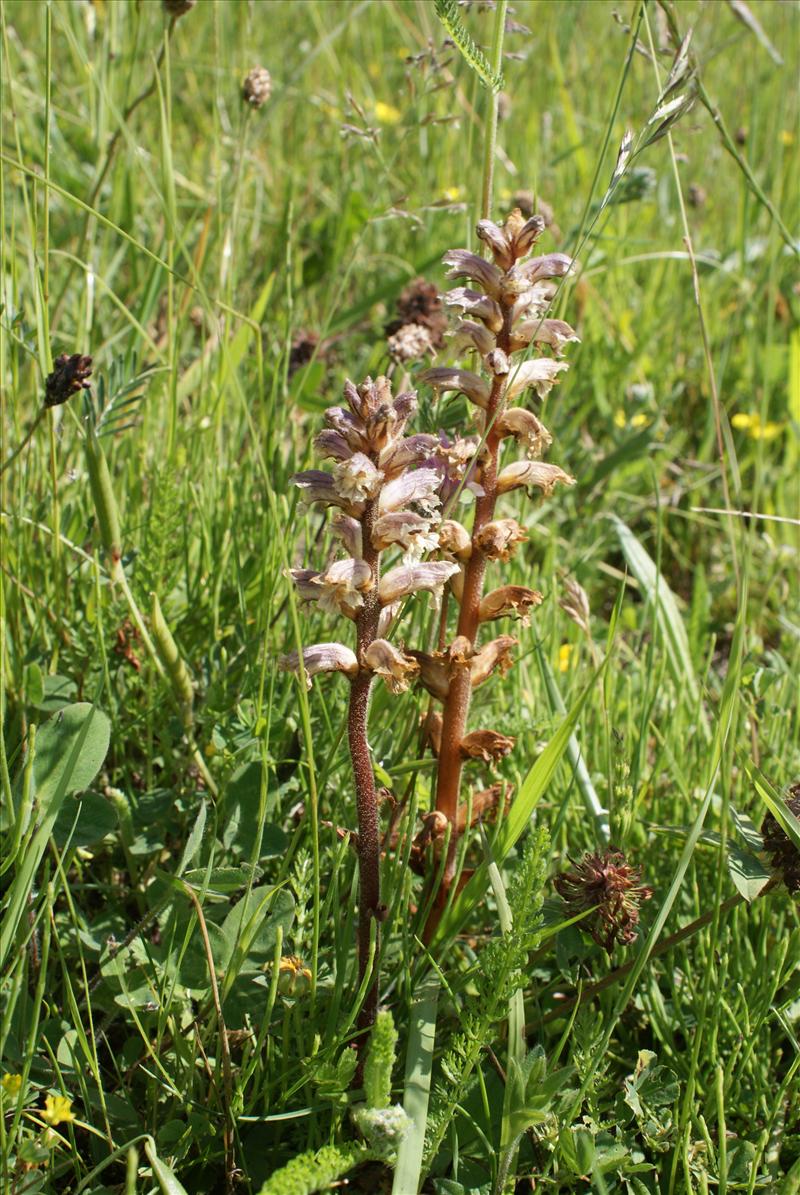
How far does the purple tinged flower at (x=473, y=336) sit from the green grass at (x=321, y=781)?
22cm

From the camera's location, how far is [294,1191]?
3.66ft

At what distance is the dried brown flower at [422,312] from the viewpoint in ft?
Result: 8.31

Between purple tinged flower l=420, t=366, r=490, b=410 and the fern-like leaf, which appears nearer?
the fern-like leaf

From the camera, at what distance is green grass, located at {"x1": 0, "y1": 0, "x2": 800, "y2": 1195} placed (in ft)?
4.41

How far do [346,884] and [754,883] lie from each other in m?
0.60

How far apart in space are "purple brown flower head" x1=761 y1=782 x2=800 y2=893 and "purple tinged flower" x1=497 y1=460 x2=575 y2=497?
1.78ft

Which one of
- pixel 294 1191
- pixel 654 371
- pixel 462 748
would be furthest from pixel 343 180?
pixel 294 1191

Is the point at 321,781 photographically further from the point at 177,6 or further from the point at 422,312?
the point at 177,6

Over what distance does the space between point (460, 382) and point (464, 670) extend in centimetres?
40

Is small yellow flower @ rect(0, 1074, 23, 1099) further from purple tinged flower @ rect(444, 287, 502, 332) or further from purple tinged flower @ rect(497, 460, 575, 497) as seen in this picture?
purple tinged flower @ rect(444, 287, 502, 332)

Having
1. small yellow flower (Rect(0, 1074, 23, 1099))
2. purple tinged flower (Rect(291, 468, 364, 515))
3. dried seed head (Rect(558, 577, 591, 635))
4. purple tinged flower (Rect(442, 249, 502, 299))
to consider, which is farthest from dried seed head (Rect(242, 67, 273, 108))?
small yellow flower (Rect(0, 1074, 23, 1099))

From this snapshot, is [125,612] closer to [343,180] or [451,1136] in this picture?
[451,1136]

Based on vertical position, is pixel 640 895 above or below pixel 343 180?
below

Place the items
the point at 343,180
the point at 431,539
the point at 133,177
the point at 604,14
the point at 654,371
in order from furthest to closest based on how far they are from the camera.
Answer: the point at 604,14, the point at 343,180, the point at 654,371, the point at 133,177, the point at 431,539
